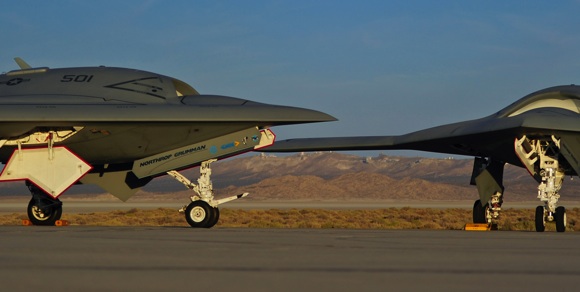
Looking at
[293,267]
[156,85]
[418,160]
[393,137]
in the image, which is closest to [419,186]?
[418,160]

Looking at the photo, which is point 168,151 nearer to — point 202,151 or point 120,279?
point 202,151

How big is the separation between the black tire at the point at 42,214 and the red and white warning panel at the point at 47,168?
2678mm

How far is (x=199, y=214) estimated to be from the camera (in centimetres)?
1998

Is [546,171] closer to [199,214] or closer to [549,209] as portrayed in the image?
[549,209]

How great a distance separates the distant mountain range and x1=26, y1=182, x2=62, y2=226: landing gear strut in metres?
80.3

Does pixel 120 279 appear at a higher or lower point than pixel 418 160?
lower

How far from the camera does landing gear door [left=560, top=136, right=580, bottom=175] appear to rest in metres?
20.8

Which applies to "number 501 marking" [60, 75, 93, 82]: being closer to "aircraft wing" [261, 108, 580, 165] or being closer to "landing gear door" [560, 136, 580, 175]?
"aircraft wing" [261, 108, 580, 165]

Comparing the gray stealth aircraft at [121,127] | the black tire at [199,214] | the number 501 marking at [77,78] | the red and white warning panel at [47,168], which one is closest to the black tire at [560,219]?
the gray stealth aircraft at [121,127]

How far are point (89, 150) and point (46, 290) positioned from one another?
47.4 feet

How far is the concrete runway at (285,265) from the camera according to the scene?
23.3 ft

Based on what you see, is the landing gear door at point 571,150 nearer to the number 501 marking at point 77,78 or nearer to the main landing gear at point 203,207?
the main landing gear at point 203,207

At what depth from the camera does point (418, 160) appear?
187 meters

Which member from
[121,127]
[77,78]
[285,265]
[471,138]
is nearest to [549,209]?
[471,138]
